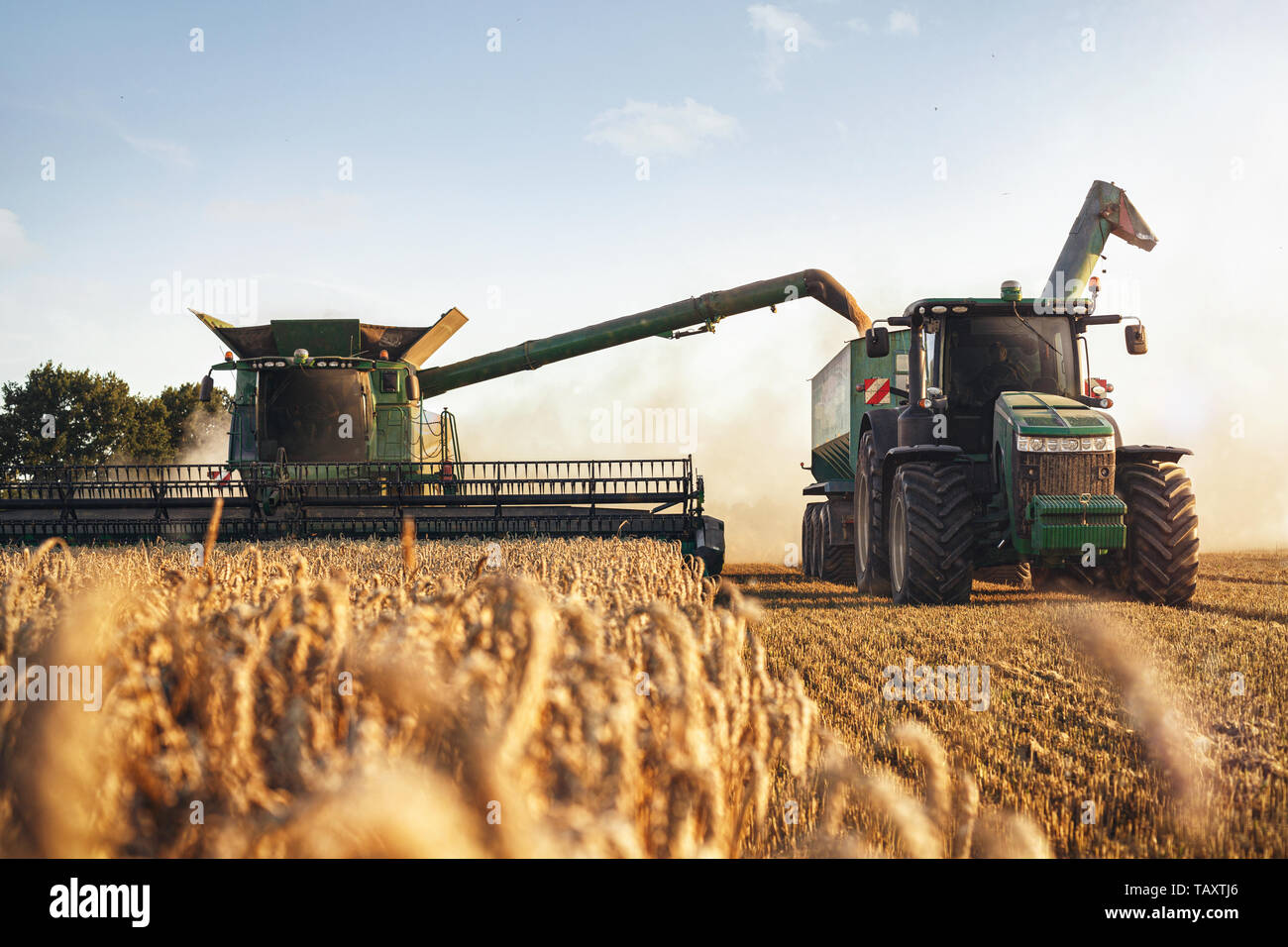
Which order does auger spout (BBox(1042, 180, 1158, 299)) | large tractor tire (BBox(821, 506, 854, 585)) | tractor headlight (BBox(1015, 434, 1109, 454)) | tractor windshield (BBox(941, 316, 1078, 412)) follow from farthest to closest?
large tractor tire (BBox(821, 506, 854, 585)) < auger spout (BBox(1042, 180, 1158, 299)) < tractor windshield (BBox(941, 316, 1078, 412)) < tractor headlight (BBox(1015, 434, 1109, 454))

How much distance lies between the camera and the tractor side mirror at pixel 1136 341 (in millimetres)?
8375

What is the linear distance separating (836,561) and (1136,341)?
19.8ft

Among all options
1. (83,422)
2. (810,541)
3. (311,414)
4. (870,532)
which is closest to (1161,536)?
(870,532)

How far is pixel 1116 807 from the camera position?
3.12m

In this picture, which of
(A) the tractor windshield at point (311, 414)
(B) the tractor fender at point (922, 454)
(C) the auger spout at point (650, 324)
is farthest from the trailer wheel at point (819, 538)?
(A) the tractor windshield at point (311, 414)

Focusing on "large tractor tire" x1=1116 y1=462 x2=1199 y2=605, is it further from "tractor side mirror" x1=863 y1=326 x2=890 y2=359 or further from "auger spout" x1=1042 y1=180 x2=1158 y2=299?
"auger spout" x1=1042 y1=180 x2=1158 y2=299

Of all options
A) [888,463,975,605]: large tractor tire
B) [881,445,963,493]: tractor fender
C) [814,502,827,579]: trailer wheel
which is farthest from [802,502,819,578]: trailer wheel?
[888,463,975,605]: large tractor tire

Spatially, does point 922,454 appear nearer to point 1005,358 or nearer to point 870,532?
point 870,532

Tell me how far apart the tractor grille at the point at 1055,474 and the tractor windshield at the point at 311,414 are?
27.5ft

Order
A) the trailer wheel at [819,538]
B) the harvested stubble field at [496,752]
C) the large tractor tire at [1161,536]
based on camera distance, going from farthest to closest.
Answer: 1. the trailer wheel at [819,538]
2. the large tractor tire at [1161,536]
3. the harvested stubble field at [496,752]

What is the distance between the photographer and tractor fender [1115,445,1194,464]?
8.24 meters

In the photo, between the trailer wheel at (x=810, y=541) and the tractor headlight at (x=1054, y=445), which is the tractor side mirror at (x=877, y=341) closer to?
the tractor headlight at (x=1054, y=445)

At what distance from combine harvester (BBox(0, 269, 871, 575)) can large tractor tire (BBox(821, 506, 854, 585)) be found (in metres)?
2.97

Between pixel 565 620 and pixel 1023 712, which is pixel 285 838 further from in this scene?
pixel 1023 712
